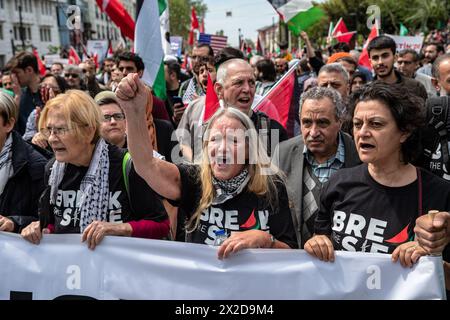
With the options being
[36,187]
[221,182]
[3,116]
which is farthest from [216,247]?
[3,116]

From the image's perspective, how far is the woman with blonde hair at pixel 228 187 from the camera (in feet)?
7.98

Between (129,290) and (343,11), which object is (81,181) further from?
(343,11)

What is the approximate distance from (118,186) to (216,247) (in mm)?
624

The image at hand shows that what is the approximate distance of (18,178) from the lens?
9.73 feet

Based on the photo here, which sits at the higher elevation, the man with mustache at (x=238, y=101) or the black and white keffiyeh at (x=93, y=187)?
the man with mustache at (x=238, y=101)

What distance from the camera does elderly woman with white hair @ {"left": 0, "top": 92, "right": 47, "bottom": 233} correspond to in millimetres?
2918

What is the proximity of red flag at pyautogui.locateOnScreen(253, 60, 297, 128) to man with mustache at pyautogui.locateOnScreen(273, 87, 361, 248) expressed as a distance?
1.63 metres

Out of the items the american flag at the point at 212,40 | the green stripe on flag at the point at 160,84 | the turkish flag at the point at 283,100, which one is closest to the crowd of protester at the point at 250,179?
the turkish flag at the point at 283,100

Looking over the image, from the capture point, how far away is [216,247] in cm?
246

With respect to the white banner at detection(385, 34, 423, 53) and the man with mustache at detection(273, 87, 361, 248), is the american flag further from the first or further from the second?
the man with mustache at detection(273, 87, 361, 248)

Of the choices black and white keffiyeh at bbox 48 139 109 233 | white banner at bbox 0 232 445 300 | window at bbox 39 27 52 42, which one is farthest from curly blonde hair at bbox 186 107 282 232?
window at bbox 39 27 52 42

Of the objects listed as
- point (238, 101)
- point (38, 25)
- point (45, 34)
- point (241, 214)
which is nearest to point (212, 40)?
point (238, 101)

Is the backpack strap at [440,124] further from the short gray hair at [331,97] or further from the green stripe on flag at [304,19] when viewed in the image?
the green stripe on flag at [304,19]
